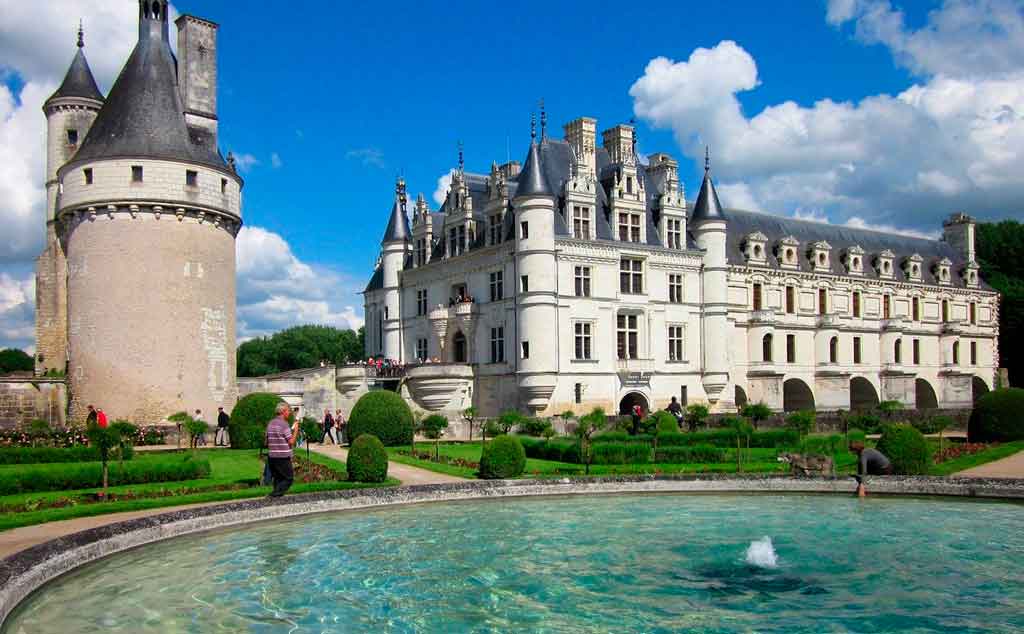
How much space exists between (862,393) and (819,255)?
9.54 m

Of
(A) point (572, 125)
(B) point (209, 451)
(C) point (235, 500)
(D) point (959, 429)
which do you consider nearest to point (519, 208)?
(A) point (572, 125)

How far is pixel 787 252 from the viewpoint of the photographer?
49.6m

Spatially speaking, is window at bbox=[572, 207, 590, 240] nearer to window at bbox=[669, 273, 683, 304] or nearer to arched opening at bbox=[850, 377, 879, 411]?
window at bbox=[669, 273, 683, 304]

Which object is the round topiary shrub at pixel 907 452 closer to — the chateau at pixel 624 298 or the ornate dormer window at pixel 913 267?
the chateau at pixel 624 298

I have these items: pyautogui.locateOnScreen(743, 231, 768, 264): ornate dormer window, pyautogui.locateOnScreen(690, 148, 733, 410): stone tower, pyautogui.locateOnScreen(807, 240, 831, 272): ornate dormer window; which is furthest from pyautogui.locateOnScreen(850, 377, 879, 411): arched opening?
pyautogui.locateOnScreen(690, 148, 733, 410): stone tower

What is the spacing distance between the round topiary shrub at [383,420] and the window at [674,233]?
773 inches

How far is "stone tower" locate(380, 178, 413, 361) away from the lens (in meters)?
49.4

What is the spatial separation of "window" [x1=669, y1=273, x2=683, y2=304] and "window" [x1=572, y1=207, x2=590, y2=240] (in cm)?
562

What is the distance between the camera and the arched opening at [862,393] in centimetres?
5312

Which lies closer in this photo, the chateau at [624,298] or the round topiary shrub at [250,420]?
the round topiary shrub at [250,420]

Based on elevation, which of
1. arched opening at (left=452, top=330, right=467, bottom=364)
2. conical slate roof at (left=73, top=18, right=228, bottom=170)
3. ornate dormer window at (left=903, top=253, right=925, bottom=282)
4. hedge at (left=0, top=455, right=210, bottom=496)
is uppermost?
conical slate roof at (left=73, top=18, right=228, bottom=170)

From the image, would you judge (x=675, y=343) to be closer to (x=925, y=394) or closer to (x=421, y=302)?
(x=421, y=302)

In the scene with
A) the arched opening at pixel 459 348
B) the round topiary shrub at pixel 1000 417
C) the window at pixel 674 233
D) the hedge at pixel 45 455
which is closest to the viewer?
the hedge at pixel 45 455

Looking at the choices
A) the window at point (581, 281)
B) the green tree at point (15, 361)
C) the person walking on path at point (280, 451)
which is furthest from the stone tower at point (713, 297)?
the green tree at point (15, 361)
